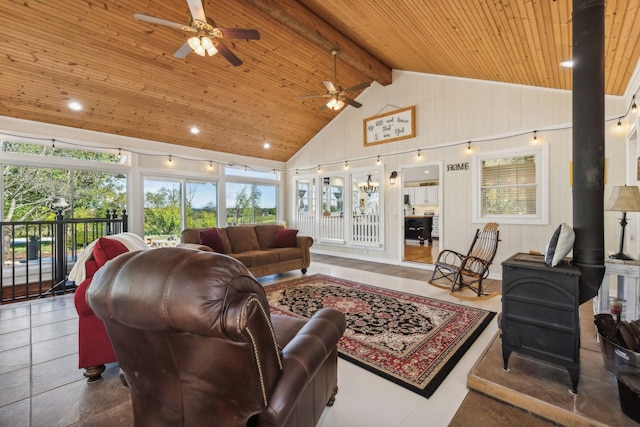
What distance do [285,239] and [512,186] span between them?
4184 millimetres

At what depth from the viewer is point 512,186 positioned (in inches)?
192

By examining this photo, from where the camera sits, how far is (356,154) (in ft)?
23.0

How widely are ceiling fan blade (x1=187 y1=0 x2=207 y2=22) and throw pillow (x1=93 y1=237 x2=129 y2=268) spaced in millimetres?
2235

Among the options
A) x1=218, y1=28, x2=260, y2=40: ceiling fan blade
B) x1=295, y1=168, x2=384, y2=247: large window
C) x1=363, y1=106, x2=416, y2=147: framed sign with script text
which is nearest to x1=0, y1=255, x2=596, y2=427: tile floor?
x1=218, y1=28, x2=260, y2=40: ceiling fan blade

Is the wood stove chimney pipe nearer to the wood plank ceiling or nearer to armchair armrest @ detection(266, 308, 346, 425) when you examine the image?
the wood plank ceiling

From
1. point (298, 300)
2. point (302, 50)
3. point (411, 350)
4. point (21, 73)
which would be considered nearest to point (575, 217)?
point (411, 350)

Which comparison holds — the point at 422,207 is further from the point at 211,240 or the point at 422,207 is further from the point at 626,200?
the point at 211,240

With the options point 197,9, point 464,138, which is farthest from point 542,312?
point 464,138

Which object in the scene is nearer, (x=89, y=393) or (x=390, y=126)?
(x=89, y=393)

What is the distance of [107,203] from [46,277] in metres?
1.66

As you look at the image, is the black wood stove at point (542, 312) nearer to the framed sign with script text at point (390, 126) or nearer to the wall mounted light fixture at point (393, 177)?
the wall mounted light fixture at point (393, 177)

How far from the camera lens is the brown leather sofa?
464cm

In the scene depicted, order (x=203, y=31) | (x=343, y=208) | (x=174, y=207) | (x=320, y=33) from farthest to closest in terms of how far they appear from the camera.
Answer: (x=343, y=208), (x=174, y=207), (x=320, y=33), (x=203, y=31)

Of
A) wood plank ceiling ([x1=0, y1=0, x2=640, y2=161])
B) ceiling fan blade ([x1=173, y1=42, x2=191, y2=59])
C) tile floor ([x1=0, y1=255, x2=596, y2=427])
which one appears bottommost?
tile floor ([x1=0, y1=255, x2=596, y2=427])
